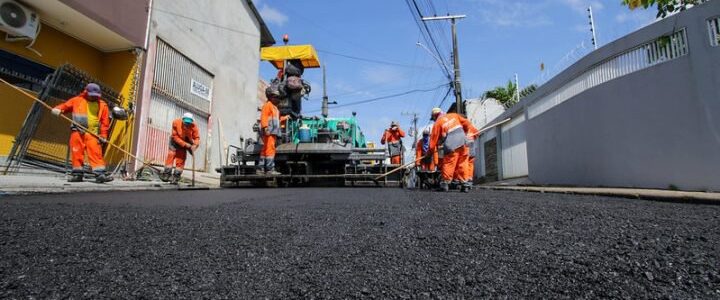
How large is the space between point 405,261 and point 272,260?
574 mm

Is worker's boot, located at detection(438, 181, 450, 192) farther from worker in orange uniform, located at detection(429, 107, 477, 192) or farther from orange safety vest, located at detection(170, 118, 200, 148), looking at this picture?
orange safety vest, located at detection(170, 118, 200, 148)

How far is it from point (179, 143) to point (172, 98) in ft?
13.4

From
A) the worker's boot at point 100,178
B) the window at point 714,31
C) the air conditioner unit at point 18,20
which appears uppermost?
the air conditioner unit at point 18,20

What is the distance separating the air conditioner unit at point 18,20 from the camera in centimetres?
700

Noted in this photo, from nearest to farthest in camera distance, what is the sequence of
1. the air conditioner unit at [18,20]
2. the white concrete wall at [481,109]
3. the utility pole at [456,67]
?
the air conditioner unit at [18,20] → the utility pole at [456,67] → the white concrete wall at [481,109]

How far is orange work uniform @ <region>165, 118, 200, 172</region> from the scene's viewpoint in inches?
295

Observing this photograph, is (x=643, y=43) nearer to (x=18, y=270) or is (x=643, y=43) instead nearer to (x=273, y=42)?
(x=18, y=270)

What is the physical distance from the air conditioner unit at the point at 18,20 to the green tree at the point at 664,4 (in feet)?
30.2

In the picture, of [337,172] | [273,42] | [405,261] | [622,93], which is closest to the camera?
[405,261]

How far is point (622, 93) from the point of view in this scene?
6703mm

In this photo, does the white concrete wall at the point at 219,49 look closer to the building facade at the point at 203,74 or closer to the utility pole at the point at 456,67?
the building facade at the point at 203,74

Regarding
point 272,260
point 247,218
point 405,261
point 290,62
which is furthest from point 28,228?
point 290,62

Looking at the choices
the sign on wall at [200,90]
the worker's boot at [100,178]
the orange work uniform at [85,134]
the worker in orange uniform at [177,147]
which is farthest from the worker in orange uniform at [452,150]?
the sign on wall at [200,90]

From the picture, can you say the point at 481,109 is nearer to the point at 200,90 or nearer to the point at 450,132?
the point at 200,90
